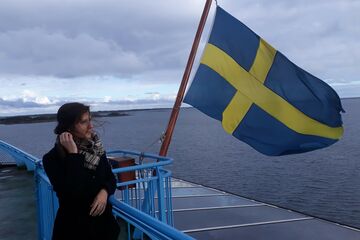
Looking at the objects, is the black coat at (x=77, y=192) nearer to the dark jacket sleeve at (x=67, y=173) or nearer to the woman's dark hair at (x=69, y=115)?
the dark jacket sleeve at (x=67, y=173)

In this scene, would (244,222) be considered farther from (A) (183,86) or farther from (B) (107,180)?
(B) (107,180)

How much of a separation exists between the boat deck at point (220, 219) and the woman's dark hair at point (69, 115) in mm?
3890

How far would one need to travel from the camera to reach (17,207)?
835 centimetres

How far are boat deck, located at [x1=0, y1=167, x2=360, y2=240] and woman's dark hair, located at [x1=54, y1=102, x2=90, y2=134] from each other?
3890mm

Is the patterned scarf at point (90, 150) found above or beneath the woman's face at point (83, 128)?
beneath

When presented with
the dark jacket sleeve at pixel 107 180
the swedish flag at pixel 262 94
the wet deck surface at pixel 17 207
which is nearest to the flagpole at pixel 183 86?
the swedish flag at pixel 262 94

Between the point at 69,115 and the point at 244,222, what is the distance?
19.1 feet

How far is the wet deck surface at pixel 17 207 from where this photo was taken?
664 centimetres

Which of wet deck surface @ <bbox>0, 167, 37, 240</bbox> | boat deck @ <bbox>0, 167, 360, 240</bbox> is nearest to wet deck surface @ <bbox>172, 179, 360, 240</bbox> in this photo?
boat deck @ <bbox>0, 167, 360, 240</bbox>

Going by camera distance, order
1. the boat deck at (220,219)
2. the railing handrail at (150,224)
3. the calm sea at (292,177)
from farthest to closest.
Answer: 1. the calm sea at (292,177)
2. the boat deck at (220,219)
3. the railing handrail at (150,224)

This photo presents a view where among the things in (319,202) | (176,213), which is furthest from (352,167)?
(176,213)

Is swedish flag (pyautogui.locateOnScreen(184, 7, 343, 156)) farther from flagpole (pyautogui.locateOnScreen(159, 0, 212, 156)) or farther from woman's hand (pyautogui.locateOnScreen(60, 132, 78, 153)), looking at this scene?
woman's hand (pyautogui.locateOnScreen(60, 132, 78, 153))

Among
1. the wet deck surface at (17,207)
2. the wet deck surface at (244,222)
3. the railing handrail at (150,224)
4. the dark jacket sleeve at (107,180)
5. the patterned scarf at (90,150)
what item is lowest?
the wet deck surface at (244,222)

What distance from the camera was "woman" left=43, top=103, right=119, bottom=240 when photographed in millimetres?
2977
